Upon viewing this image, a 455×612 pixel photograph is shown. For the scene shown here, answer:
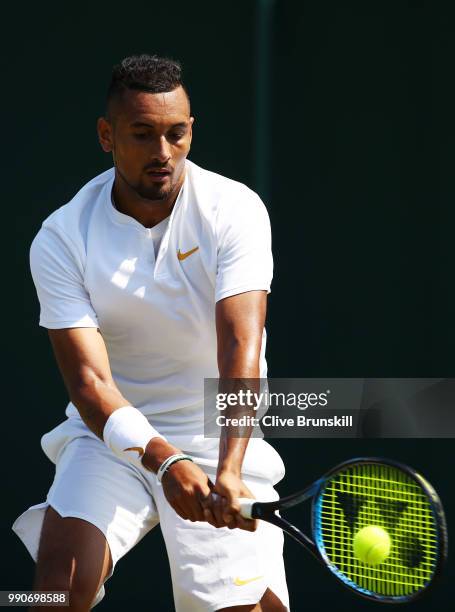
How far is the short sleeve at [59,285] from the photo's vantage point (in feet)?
10.9

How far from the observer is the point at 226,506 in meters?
2.95

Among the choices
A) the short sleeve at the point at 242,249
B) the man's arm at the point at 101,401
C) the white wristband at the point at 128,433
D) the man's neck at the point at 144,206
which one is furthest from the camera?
the man's neck at the point at 144,206

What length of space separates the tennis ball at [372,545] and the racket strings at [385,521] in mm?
11

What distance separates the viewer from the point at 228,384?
3.12 metres

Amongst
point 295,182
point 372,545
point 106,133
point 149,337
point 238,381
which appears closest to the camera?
point 372,545

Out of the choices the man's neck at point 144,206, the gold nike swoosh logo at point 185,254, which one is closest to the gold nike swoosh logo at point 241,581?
the gold nike swoosh logo at point 185,254

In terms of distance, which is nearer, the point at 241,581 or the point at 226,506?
the point at 226,506

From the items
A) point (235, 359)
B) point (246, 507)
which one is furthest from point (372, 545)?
point (235, 359)

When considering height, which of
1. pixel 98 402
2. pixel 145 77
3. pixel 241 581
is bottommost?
pixel 241 581

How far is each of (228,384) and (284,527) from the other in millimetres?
363

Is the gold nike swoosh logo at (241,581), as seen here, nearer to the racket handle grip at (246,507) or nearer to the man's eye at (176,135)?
the racket handle grip at (246,507)

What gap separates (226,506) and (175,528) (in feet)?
1.33

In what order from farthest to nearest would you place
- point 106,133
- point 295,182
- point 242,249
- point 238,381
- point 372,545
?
1. point 295,182
2. point 106,133
3. point 242,249
4. point 238,381
5. point 372,545

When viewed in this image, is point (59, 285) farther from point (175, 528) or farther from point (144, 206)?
point (175, 528)
